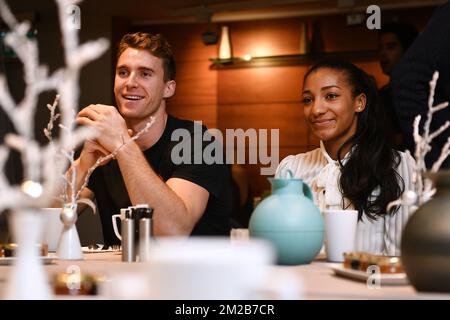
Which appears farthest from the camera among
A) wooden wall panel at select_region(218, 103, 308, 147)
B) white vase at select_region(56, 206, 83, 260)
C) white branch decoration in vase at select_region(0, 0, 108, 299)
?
wooden wall panel at select_region(218, 103, 308, 147)

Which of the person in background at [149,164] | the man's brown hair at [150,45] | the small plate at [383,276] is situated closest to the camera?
the small plate at [383,276]

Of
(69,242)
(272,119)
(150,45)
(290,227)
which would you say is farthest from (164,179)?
(272,119)

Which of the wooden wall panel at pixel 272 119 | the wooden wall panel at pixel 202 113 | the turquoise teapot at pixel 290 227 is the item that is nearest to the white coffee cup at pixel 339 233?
the turquoise teapot at pixel 290 227

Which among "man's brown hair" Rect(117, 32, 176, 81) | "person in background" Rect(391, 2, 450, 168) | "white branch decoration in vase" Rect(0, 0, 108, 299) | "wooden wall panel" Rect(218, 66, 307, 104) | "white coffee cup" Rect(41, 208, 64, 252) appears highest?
"wooden wall panel" Rect(218, 66, 307, 104)

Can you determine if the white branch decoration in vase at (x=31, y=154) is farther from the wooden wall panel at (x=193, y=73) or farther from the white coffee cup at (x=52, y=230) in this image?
the wooden wall panel at (x=193, y=73)

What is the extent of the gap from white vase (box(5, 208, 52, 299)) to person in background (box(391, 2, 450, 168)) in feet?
5.49

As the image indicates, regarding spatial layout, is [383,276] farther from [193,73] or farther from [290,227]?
[193,73]

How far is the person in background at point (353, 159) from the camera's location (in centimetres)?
224

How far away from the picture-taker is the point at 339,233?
169 centimetres

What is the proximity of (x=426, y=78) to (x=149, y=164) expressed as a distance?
915mm

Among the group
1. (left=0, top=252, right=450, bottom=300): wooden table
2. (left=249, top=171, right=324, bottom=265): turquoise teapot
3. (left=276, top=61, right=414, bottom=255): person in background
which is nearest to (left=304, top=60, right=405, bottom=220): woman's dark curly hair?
(left=276, top=61, right=414, bottom=255): person in background

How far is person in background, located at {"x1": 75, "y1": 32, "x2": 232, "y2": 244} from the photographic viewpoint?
218cm

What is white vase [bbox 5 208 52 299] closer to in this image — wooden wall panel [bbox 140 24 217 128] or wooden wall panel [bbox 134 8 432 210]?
wooden wall panel [bbox 134 8 432 210]
